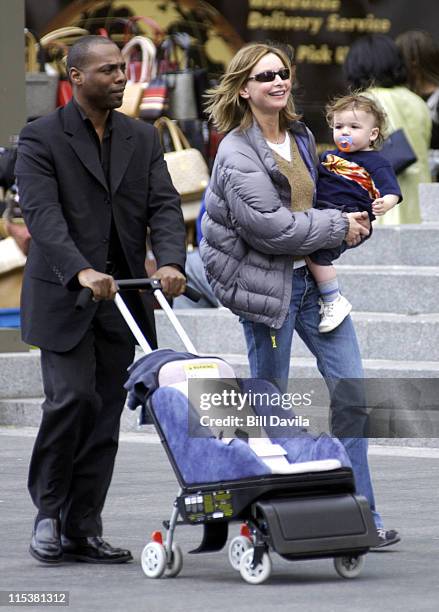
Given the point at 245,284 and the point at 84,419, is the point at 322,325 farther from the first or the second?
the point at 84,419

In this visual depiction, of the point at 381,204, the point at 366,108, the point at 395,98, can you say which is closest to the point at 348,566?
the point at 381,204

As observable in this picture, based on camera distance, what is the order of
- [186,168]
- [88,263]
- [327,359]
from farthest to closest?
[186,168], [327,359], [88,263]

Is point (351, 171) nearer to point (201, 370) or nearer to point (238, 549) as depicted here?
point (201, 370)

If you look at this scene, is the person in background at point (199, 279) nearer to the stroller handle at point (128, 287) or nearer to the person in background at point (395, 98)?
the person in background at point (395, 98)

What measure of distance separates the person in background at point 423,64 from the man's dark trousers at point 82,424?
21.8 feet

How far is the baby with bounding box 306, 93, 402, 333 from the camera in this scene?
666 cm

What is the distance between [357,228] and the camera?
21.7ft

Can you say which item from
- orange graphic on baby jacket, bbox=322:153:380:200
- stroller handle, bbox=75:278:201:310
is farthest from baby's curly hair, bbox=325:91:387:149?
stroller handle, bbox=75:278:201:310

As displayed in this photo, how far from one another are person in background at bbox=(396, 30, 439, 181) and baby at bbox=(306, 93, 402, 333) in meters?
5.60

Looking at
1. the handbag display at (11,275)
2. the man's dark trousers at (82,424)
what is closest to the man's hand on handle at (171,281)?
the man's dark trousers at (82,424)

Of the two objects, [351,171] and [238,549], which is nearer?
[238,549]

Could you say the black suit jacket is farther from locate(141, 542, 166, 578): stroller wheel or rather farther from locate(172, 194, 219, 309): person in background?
locate(172, 194, 219, 309): person in background

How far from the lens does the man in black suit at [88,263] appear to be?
6.42 meters

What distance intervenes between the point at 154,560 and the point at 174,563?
0.07 metres
